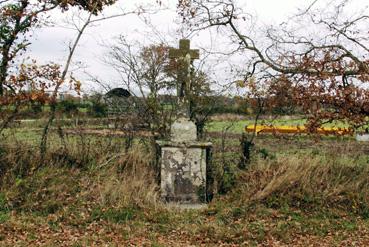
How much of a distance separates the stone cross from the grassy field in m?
1.33

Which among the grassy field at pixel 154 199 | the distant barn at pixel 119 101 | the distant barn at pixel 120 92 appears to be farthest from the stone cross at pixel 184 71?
the distant barn at pixel 120 92

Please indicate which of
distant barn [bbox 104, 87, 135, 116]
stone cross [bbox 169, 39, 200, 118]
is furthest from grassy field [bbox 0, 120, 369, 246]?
stone cross [bbox 169, 39, 200, 118]

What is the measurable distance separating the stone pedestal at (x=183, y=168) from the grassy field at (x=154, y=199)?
0.29 metres

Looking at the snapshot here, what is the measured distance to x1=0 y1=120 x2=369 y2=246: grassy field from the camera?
6957 mm

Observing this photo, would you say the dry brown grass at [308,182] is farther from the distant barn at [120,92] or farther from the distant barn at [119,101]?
the distant barn at [120,92]

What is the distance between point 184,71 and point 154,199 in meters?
2.56

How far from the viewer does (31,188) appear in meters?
8.35

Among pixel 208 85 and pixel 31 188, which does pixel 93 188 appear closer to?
pixel 31 188

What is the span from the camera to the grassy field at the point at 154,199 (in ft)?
22.8

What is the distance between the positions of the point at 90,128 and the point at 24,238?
4568 mm

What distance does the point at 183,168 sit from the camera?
8.83 metres

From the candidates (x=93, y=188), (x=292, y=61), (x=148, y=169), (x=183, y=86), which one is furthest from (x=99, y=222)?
(x=292, y=61)

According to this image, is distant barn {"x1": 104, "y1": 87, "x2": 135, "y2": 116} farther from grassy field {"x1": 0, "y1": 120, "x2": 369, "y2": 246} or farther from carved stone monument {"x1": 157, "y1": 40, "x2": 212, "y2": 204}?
carved stone monument {"x1": 157, "y1": 40, "x2": 212, "y2": 204}

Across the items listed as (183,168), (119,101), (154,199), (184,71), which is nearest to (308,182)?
(183,168)
